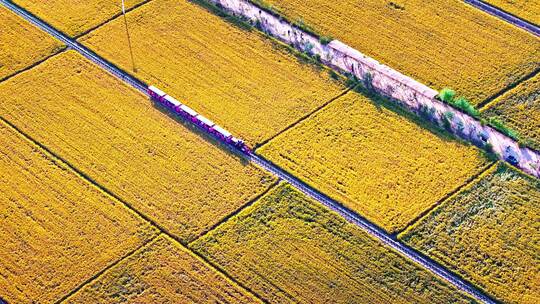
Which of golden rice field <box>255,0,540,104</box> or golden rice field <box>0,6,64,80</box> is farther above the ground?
golden rice field <box>255,0,540,104</box>

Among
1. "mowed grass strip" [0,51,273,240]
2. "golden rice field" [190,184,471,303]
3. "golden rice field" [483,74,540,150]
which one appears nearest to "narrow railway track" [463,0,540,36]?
"golden rice field" [483,74,540,150]

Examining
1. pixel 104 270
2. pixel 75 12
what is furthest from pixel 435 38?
pixel 104 270

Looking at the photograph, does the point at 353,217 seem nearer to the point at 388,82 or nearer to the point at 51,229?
the point at 388,82

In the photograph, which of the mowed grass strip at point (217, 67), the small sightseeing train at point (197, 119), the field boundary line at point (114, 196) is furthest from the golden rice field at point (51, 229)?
the mowed grass strip at point (217, 67)

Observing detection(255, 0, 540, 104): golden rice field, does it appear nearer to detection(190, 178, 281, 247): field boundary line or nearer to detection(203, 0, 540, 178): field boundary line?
detection(203, 0, 540, 178): field boundary line

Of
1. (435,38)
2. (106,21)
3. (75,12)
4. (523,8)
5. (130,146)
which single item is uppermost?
(523,8)

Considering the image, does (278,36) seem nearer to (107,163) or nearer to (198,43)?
(198,43)

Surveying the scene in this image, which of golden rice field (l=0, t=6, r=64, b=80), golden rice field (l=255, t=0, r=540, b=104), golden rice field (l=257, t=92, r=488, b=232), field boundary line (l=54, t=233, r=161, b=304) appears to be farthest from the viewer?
golden rice field (l=0, t=6, r=64, b=80)
